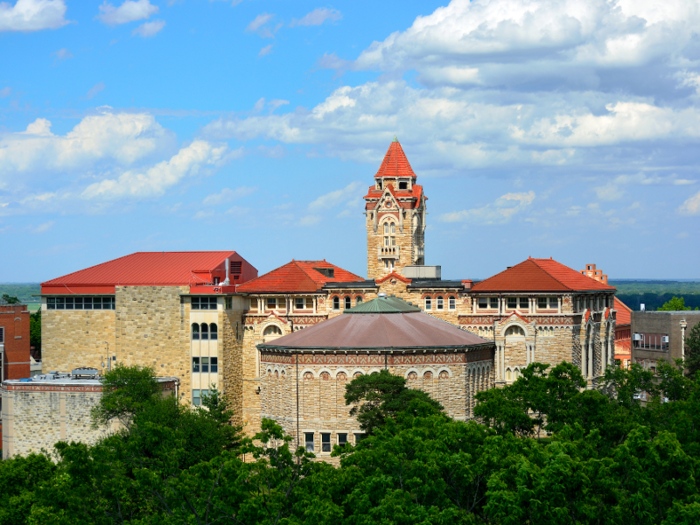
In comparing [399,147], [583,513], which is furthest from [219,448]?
[399,147]

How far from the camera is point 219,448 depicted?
74.8 meters

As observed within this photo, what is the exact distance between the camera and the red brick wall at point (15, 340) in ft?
342

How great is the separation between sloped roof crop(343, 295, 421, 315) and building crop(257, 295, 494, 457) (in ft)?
9.14

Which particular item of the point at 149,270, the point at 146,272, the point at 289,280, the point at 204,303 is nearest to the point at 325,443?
the point at 204,303

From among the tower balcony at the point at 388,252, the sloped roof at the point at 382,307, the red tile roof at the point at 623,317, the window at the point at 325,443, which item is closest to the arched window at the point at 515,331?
the sloped roof at the point at 382,307

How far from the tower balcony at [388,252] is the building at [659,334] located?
32.5 meters

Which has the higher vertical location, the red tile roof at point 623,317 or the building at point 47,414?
the red tile roof at point 623,317

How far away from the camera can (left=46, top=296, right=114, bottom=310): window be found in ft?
321

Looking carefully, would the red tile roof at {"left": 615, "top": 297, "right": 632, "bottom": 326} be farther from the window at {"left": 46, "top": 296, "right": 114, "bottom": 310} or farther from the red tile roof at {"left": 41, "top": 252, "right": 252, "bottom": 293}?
the window at {"left": 46, "top": 296, "right": 114, "bottom": 310}

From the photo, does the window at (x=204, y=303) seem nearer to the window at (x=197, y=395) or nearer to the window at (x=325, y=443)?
the window at (x=197, y=395)

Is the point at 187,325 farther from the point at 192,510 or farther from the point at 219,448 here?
the point at 192,510

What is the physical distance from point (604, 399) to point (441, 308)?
1454 inches

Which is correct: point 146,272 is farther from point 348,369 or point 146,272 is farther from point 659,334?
point 659,334

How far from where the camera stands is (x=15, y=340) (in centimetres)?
10500
